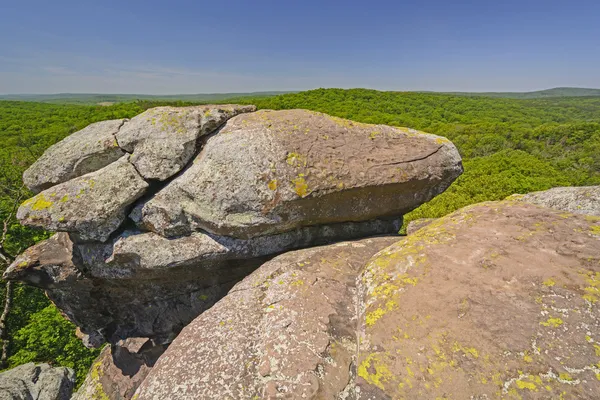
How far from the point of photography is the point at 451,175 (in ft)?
24.3

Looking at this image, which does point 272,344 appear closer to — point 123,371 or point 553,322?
point 553,322

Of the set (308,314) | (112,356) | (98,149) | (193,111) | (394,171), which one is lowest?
(112,356)

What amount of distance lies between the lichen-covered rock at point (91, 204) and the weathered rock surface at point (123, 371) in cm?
453

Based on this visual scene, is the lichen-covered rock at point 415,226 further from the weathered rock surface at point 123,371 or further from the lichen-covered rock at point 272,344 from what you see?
the weathered rock surface at point 123,371

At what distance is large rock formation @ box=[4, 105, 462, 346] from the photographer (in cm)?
603

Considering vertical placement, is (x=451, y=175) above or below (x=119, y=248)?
above

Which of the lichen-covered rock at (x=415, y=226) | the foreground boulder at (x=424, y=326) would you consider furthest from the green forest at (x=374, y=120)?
the foreground boulder at (x=424, y=326)

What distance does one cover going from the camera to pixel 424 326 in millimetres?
4238

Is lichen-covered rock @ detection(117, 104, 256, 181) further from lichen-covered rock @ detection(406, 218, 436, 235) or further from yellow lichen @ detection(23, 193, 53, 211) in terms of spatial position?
lichen-covered rock @ detection(406, 218, 436, 235)

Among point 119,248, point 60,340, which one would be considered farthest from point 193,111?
point 60,340

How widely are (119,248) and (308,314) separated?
14.5ft

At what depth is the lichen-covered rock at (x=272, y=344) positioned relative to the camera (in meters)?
4.12

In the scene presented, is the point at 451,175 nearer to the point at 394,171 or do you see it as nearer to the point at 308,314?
the point at 394,171

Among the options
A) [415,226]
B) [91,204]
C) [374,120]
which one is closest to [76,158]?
[91,204]
